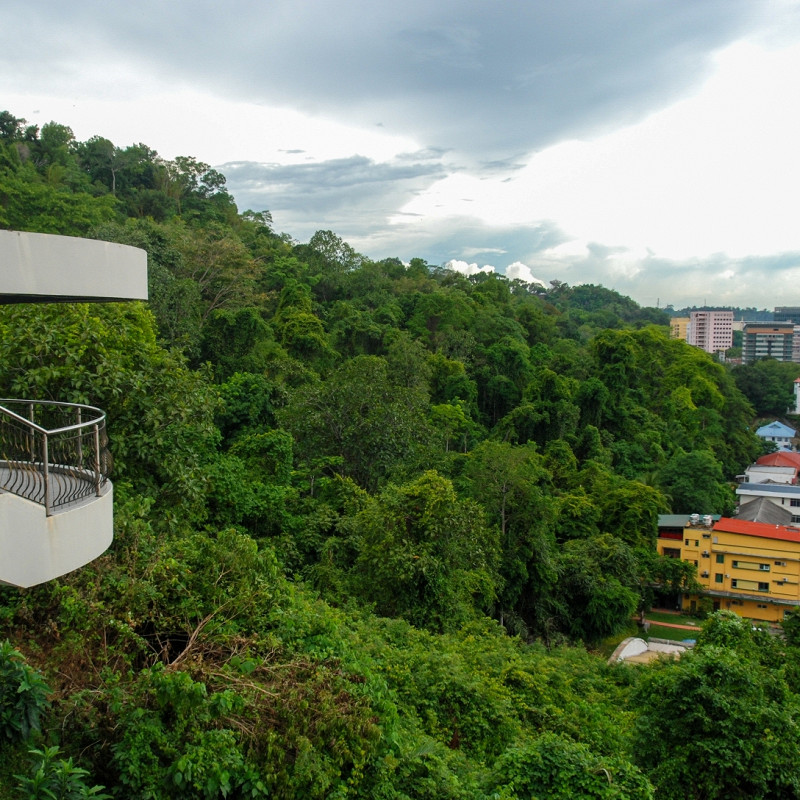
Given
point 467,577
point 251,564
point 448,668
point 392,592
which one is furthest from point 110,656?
point 467,577

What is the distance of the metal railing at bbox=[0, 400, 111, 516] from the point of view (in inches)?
155

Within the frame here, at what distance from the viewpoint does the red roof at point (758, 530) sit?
23.1 meters

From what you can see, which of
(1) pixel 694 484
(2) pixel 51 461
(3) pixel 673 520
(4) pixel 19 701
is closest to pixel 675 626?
(3) pixel 673 520

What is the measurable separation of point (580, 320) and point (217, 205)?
38740 mm

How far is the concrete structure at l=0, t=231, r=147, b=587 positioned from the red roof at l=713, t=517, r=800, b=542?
24.0 metres

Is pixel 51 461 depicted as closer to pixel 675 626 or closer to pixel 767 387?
pixel 675 626

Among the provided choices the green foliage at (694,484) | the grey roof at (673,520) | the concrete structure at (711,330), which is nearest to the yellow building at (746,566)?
the grey roof at (673,520)

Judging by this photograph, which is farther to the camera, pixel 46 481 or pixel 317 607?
pixel 317 607

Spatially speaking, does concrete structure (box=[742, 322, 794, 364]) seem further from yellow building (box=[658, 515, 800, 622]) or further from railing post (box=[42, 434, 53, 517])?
railing post (box=[42, 434, 53, 517])

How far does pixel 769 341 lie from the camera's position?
4296 inches

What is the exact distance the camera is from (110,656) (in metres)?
4.84

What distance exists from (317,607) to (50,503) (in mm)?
3533

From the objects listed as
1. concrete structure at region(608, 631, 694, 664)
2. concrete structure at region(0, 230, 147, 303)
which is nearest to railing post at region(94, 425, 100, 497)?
concrete structure at region(0, 230, 147, 303)

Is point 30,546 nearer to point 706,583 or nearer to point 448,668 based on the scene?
point 448,668
